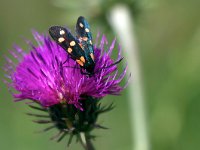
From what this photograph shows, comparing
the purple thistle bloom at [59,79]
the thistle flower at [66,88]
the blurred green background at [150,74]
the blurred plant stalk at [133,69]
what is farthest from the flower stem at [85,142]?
the blurred green background at [150,74]

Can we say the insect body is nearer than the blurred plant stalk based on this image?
Yes

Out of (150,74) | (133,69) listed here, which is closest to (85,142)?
(133,69)

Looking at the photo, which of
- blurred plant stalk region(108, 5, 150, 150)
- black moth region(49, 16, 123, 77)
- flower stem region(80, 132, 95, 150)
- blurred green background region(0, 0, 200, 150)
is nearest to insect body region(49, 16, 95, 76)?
black moth region(49, 16, 123, 77)

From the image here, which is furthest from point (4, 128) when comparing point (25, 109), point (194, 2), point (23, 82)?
point (194, 2)

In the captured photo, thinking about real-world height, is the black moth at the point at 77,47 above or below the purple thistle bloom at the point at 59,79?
above

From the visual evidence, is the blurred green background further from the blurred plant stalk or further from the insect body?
the insect body

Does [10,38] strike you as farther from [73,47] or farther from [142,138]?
[73,47]

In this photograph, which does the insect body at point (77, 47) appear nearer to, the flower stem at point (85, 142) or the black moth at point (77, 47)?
the black moth at point (77, 47)
